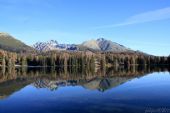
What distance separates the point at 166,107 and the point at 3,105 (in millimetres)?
23918

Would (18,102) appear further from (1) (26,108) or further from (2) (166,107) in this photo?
(2) (166,107)

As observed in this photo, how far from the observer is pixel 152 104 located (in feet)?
155

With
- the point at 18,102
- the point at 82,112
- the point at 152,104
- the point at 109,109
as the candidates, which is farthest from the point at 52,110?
the point at 152,104

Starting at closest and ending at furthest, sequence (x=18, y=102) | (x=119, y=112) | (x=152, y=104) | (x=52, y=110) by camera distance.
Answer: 1. (x=119, y=112)
2. (x=52, y=110)
3. (x=152, y=104)
4. (x=18, y=102)

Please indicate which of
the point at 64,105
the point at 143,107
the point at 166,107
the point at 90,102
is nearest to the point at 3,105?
the point at 64,105

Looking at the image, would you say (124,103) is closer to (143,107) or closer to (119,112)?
(143,107)

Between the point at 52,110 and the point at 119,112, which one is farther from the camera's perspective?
the point at 52,110

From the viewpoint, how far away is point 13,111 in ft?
141

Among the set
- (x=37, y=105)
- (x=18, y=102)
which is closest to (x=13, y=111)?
(x=37, y=105)

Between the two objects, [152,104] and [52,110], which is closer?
[52,110]

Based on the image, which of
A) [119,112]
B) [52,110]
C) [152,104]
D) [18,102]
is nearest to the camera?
[119,112]

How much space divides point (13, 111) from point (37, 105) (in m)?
5.58

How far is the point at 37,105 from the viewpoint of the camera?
47.9m

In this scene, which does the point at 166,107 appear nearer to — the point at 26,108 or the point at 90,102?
the point at 90,102
